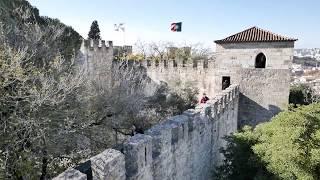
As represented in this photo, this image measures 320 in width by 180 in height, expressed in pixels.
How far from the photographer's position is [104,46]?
23.0 metres

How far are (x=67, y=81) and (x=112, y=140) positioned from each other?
3714mm

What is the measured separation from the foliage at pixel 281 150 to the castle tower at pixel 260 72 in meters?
8.66

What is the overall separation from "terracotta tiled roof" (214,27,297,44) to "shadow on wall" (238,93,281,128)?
266 centimetres

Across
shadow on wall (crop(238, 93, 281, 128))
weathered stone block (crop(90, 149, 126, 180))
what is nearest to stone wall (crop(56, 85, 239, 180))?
weathered stone block (crop(90, 149, 126, 180))

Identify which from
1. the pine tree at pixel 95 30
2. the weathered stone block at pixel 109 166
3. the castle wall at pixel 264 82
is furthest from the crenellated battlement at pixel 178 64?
the weathered stone block at pixel 109 166

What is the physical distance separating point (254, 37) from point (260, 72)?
5.42 feet

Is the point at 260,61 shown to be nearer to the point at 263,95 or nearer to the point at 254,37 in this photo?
the point at 254,37

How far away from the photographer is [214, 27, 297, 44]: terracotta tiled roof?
55.5ft

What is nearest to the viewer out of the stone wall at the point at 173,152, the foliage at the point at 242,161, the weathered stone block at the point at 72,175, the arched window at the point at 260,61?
the weathered stone block at the point at 72,175

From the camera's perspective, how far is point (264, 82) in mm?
16844

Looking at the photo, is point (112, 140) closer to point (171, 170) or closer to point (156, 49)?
point (171, 170)

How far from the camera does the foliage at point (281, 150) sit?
610cm

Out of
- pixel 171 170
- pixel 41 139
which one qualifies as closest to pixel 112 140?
pixel 41 139

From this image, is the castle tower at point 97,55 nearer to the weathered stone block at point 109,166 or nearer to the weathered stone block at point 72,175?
the weathered stone block at point 109,166
